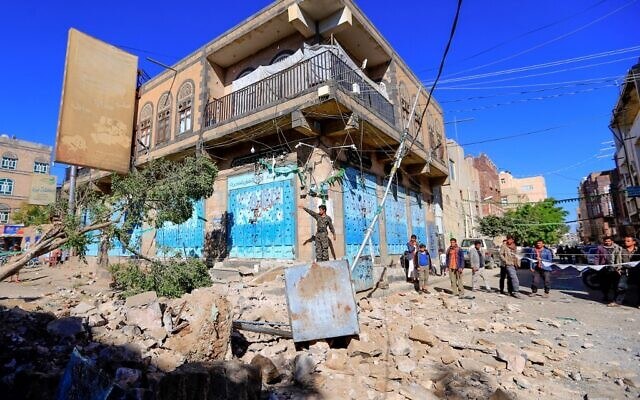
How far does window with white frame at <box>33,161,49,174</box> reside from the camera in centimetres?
4228

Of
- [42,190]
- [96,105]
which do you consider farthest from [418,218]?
[42,190]

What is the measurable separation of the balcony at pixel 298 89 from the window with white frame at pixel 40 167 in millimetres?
43131

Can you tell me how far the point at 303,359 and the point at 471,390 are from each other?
187 centimetres

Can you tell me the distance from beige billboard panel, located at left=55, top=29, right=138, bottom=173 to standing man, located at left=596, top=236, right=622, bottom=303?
633 inches

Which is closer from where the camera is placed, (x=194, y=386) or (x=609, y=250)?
(x=194, y=386)

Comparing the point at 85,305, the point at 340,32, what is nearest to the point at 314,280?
the point at 85,305

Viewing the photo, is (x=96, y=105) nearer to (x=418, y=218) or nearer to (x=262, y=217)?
(x=262, y=217)

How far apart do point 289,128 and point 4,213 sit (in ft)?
147

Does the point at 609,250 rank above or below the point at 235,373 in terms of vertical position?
above

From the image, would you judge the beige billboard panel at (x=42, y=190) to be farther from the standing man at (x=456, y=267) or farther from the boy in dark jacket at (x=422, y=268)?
the standing man at (x=456, y=267)

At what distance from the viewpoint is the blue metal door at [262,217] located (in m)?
10.3

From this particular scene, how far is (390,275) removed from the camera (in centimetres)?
1057

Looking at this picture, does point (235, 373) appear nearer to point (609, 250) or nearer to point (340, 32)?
point (609, 250)

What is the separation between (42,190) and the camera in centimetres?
2280
